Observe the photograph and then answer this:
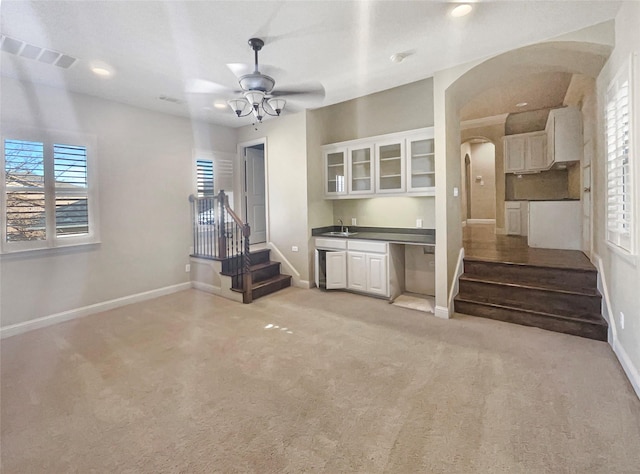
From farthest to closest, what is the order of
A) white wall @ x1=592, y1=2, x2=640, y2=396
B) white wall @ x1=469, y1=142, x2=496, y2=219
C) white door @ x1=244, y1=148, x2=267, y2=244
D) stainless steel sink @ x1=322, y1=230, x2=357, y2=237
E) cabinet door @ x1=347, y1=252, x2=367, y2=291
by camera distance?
white wall @ x1=469, y1=142, x2=496, y2=219 → white door @ x1=244, y1=148, x2=267, y2=244 → stainless steel sink @ x1=322, y1=230, x2=357, y2=237 → cabinet door @ x1=347, y1=252, x2=367, y2=291 → white wall @ x1=592, y1=2, x2=640, y2=396

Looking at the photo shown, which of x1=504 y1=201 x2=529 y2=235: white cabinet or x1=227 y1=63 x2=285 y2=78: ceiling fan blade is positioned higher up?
x1=227 y1=63 x2=285 y2=78: ceiling fan blade

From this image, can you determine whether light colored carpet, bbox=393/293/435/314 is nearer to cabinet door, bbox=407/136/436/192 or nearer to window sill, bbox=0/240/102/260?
cabinet door, bbox=407/136/436/192

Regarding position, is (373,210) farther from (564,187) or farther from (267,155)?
(564,187)

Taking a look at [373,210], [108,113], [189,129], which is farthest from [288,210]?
[108,113]

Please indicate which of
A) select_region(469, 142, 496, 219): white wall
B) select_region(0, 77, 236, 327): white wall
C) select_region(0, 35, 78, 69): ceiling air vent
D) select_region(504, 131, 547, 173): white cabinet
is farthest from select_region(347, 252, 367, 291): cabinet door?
select_region(469, 142, 496, 219): white wall

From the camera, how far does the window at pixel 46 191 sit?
11.8ft

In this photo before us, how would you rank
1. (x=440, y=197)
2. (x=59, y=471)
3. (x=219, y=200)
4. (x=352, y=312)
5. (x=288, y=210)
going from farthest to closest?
(x=288, y=210)
(x=219, y=200)
(x=352, y=312)
(x=440, y=197)
(x=59, y=471)

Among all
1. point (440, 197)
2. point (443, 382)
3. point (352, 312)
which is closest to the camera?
point (443, 382)

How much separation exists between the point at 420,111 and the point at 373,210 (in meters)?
1.66

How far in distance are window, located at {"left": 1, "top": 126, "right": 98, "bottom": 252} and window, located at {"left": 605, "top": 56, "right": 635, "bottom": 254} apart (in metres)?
5.68

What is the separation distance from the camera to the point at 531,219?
5.40 meters

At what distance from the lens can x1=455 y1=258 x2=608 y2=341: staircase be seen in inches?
133

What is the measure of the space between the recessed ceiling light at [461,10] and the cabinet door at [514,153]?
516 cm

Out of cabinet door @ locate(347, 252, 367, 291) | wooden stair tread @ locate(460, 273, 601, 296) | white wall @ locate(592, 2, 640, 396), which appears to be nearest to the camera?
white wall @ locate(592, 2, 640, 396)
